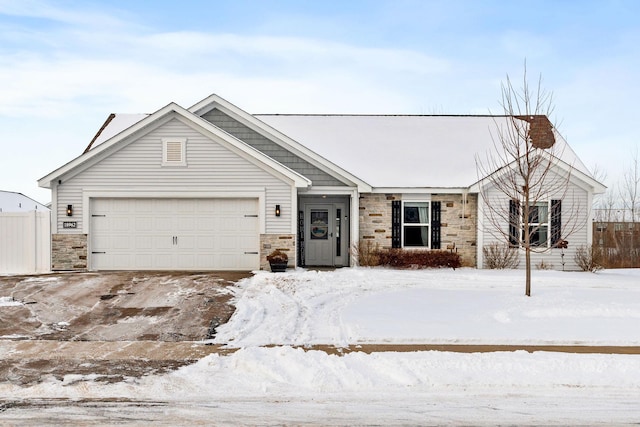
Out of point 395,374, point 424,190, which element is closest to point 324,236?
point 424,190

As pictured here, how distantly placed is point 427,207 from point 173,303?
955 centimetres

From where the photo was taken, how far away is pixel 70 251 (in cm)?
1542

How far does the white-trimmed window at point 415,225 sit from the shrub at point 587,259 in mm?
5048

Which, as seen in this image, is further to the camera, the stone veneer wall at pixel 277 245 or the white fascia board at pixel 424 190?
the white fascia board at pixel 424 190

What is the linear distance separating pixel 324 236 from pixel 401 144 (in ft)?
16.0

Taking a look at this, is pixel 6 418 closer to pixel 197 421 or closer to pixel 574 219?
pixel 197 421

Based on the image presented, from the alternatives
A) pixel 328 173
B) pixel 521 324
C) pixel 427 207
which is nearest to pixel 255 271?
pixel 328 173

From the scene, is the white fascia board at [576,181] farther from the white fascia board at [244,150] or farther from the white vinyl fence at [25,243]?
the white vinyl fence at [25,243]

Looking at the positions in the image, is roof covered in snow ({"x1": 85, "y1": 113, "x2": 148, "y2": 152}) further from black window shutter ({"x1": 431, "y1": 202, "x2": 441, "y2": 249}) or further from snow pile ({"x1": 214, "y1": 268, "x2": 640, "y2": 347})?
black window shutter ({"x1": 431, "y1": 202, "x2": 441, "y2": 249})

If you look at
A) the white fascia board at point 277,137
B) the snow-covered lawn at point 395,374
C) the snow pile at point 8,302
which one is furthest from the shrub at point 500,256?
the snow pile at point 8,302

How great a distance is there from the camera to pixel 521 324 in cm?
920

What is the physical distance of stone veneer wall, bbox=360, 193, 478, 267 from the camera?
1702 cm

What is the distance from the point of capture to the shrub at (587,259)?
16719 millimetres

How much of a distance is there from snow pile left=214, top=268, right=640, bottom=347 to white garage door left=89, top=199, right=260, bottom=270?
234 cm
